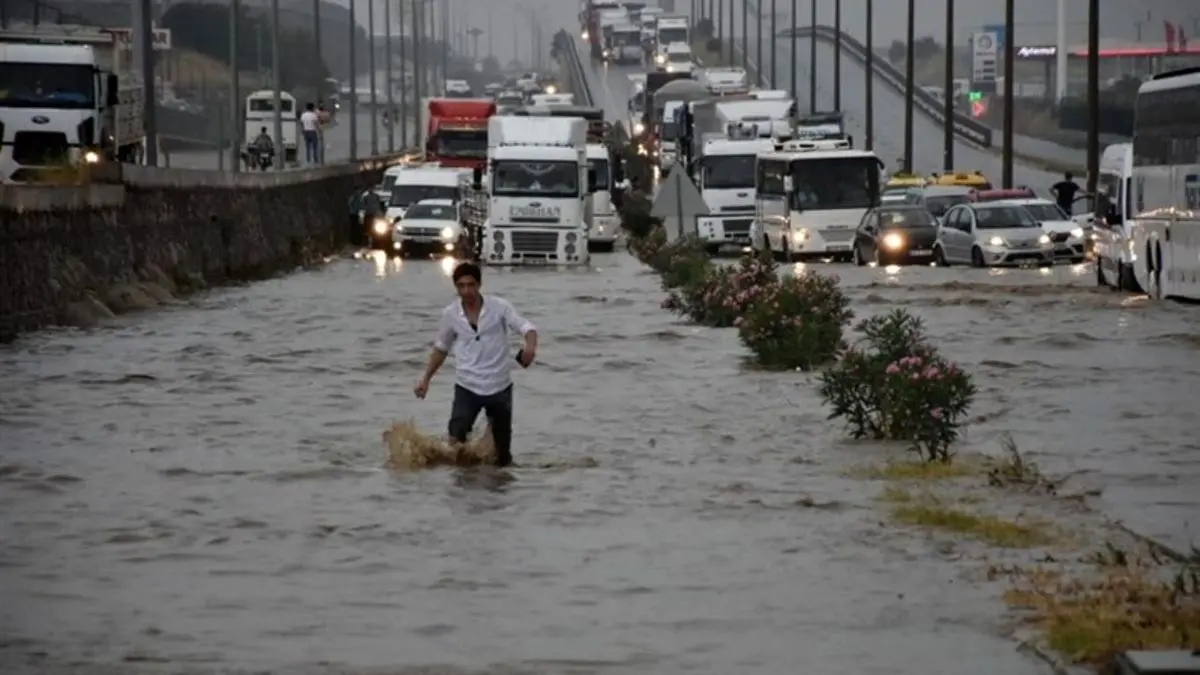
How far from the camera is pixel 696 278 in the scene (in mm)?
40750

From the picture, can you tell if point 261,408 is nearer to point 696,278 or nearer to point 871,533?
point 871,533

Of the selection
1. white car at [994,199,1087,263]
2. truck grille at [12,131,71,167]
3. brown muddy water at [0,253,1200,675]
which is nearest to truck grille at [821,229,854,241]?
white car at [994,199,1087,263]

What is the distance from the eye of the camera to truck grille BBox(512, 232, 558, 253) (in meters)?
60.6

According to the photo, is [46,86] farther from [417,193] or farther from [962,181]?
[962,181]

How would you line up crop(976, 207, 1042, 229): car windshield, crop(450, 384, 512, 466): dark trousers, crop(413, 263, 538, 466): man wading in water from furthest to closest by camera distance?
crop(976, 207, 1042, 229): car windshield
crop(450, 384, 512, 466): dark trousers
crop(413, 263, 538, 466): man wading in water

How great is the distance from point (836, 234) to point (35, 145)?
1865 cm

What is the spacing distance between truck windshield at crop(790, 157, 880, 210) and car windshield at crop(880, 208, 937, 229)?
4295 millimetres

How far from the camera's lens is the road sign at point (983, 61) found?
7126 inches

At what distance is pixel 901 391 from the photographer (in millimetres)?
20906

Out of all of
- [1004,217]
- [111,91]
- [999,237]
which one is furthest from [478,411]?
[111,91]

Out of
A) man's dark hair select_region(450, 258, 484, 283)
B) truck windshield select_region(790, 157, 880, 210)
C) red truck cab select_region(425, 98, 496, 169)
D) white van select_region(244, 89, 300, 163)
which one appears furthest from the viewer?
white van select_region(244, 89, 300, 163)

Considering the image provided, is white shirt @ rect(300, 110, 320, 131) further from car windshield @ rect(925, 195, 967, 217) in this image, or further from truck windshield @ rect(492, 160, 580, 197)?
car windshield @ rect(925, 195, 967, 217)

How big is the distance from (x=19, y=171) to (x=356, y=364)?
1842 centimetres

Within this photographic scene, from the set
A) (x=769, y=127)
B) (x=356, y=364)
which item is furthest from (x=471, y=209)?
(x=356, y=364)
